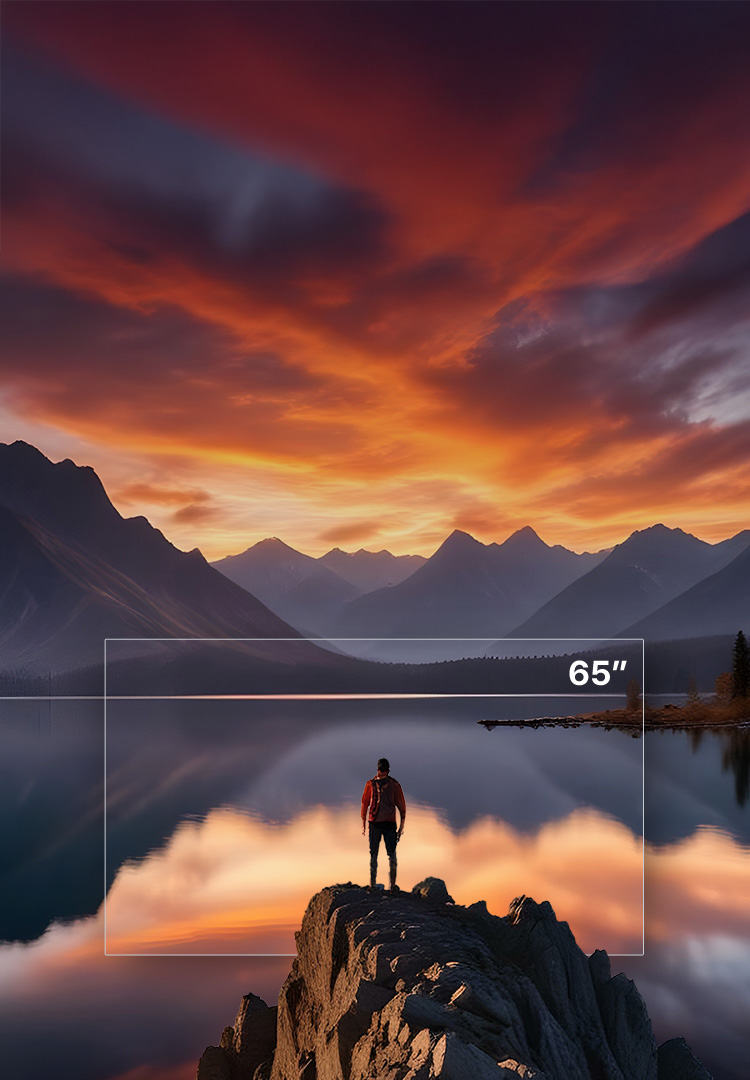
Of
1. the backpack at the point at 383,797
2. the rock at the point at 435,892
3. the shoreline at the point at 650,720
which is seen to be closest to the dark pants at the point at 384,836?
the backpack at the point at 383,797

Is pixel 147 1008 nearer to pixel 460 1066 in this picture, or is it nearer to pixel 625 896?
pixel 625 896

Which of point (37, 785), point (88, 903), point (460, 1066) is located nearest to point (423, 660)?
point (460, 1066)

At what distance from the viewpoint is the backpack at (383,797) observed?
1342 centimetres

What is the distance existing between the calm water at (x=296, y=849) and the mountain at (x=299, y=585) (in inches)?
2352

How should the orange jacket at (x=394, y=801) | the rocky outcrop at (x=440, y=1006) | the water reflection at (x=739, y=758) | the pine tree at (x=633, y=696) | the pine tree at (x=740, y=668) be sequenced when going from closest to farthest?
the rocky outcrop at (x=440, y=1006)
the orange jacket at (x=394, y=801)
the pine tree at (x=633, y=696)
the water reflection at (x=739, y=758)
the pine tree at (x=740, y=668)

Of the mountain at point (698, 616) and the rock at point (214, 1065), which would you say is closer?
the rock at point (214, 1065)

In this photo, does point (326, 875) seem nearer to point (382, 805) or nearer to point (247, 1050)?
point (247, 1050)

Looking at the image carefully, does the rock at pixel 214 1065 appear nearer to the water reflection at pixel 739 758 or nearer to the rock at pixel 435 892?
the rock at pixel 435 892

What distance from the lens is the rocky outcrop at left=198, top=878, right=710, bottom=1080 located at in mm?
8820

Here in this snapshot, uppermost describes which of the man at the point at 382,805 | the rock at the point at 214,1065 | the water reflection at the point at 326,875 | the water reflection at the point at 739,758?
the man at the point at 382,805

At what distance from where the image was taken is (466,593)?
82.0 m

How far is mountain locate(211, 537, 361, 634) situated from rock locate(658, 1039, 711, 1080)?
2603 inches

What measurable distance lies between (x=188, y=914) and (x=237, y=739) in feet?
11.3

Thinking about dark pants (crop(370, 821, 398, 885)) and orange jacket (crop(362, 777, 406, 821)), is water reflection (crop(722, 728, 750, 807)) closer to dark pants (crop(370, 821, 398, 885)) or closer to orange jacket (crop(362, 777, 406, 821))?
dark pants (crop(370, 821, 398, 885))
